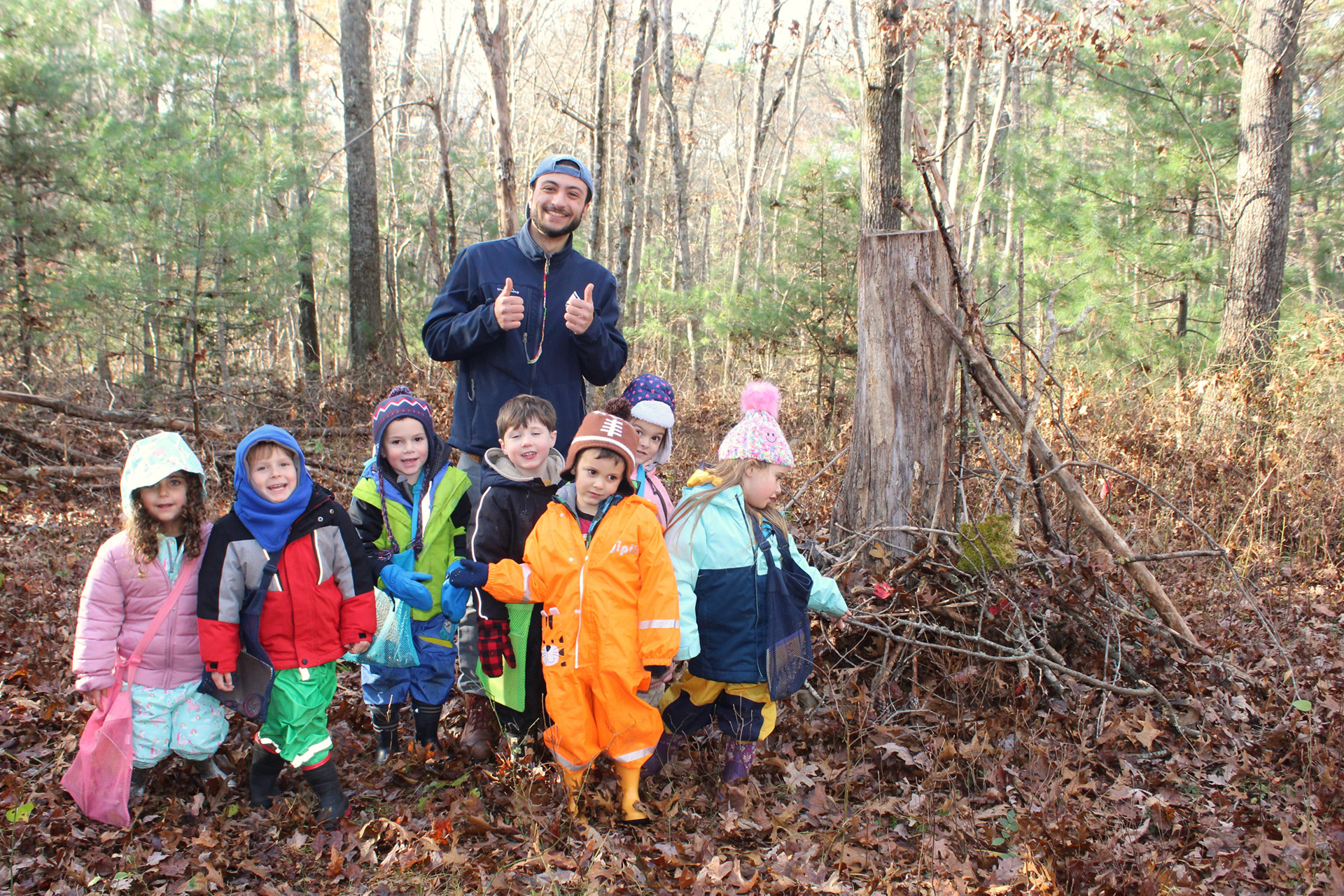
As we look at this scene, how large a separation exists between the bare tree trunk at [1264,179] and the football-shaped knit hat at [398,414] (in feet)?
29.6

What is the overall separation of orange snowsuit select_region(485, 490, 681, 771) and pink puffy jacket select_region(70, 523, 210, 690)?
128 centimetres

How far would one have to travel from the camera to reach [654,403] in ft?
13.3

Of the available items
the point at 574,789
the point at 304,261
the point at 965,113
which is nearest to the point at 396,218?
the point at 304,261

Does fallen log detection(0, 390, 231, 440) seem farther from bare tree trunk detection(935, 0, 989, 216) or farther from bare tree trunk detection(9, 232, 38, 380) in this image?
bare tree trunk detection(935, 0, 989, 216)

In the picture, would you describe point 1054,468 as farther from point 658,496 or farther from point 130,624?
point 130,624

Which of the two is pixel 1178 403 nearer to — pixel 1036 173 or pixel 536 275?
pixel 1036 173

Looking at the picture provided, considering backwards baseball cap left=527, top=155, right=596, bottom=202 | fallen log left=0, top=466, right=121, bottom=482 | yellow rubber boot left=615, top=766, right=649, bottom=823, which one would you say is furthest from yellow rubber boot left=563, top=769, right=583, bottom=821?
fallen log left=0, top=466, right=121, bottom=482

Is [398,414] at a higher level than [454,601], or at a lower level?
higher

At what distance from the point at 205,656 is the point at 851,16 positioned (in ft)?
67.2

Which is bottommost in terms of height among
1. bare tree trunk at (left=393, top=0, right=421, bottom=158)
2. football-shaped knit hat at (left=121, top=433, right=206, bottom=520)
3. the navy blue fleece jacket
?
football-shaped knit hat at (left=121, top=433, right=206, bottom=520)

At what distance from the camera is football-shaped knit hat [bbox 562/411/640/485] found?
3.31 m

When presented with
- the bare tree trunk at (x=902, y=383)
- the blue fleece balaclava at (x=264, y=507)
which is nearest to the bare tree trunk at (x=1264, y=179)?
the bare tree trunk at (x=902, y=383)

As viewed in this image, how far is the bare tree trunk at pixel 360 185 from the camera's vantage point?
11.7 metres

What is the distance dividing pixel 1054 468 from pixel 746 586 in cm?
206
